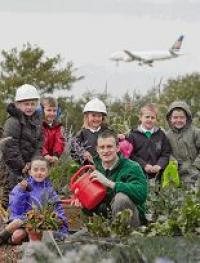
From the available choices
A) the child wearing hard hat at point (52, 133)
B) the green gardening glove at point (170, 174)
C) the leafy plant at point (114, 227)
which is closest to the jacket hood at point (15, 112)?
the child wearing hard hat at point (52, 133)

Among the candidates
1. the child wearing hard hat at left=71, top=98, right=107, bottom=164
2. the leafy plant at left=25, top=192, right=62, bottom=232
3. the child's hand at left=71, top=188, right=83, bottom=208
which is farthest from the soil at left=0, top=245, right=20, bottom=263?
the child wearing hard hat at left=71, top=98, right=107, bottom=164

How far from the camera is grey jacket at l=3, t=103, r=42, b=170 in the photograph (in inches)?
407

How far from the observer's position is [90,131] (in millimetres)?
10688

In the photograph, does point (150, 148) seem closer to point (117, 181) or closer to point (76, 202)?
point (76, 202)

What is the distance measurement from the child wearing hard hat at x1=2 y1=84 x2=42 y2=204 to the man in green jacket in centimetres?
188

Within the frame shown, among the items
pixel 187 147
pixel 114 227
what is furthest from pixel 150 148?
pixel 114 227

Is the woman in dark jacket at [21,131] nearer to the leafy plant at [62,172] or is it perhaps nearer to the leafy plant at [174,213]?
the leafy plant at [62,172]

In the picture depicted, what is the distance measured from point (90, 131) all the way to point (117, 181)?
225cm

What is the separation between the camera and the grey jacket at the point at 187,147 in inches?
425

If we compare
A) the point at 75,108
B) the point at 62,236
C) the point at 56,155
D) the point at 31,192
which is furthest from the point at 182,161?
the point at 75,108

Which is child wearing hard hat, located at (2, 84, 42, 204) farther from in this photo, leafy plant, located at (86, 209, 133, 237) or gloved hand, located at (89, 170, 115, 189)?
leafy plant, located at (86, 209, 133, 237)

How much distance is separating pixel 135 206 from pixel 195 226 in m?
0.99

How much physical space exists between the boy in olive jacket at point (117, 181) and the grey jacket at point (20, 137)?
191 cm

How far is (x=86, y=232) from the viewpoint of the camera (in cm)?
760
